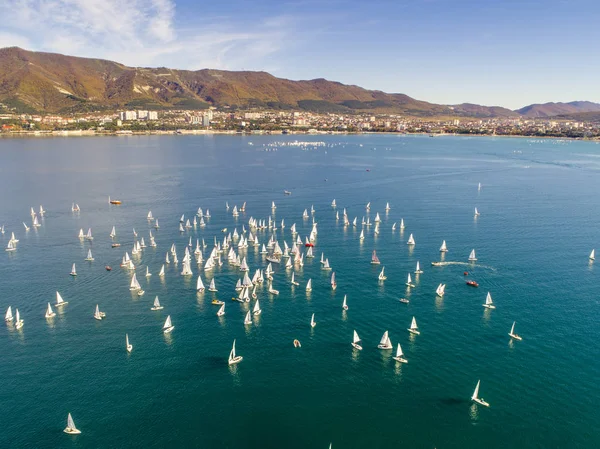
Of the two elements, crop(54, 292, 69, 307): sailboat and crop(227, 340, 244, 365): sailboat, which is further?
crop(54, 292, 69, 307): sailboat

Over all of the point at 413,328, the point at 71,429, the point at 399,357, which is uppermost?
the point at 413,328

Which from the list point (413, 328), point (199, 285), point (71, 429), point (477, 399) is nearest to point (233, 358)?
point (71, 429)

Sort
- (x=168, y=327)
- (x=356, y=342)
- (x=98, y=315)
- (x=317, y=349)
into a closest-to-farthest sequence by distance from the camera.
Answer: (x=317, y=349), (x=356, y=342), (x=168, y=327), (x=98, y=315)

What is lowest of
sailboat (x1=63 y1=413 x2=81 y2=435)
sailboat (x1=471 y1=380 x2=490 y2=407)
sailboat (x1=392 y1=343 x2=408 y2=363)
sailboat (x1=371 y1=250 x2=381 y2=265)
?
sailboat (x1=63 y1=413 x2=81 y2=435)

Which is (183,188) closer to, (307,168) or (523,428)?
(307,168)

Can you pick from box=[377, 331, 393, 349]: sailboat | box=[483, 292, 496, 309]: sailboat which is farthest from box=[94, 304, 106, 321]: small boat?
box=[483, 292, 496, 309]: sailboat

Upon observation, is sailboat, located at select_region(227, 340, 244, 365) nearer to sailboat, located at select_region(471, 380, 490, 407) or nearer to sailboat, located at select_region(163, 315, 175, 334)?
sailboat, located at select_region(163, 315, 175, 334)

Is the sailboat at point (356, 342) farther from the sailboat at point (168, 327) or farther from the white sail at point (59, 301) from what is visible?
the white sail at point (59, 301)

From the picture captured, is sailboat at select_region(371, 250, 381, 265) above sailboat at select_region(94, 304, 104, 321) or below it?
above

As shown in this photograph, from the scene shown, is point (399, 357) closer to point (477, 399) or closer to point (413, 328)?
point (413, 328)

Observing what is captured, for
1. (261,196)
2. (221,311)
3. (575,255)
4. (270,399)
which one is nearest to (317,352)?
(270,399)

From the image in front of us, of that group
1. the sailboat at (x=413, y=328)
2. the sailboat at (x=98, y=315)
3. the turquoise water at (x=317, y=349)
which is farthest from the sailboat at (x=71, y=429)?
the sailboat at (x=413, y=328)
